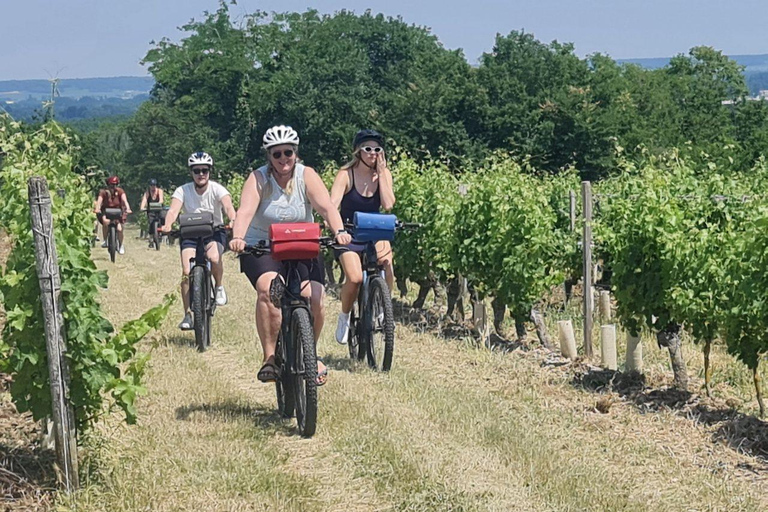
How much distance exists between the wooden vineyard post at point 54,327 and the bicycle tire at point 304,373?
1258mm

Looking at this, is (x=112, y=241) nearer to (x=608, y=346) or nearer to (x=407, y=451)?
(x=608, y=346)

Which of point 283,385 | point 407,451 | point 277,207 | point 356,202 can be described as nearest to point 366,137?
point 356,202

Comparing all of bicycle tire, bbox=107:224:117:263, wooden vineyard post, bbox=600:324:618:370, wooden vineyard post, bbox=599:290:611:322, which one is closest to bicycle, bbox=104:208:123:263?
bicycle tire, bbox=107:224:117:263

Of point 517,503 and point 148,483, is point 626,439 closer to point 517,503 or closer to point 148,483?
point 517,503

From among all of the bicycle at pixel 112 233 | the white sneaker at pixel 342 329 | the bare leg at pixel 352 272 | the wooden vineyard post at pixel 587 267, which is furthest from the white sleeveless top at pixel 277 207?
the bicycle at pixel 112 233

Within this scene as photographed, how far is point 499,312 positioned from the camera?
10578 mm

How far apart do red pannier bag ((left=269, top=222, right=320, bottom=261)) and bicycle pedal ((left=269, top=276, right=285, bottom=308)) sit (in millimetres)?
333

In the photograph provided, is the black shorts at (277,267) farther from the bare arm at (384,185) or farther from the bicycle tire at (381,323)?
the bare arm at (384,185)

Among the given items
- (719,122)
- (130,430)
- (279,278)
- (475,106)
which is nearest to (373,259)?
Answer: (279,278)

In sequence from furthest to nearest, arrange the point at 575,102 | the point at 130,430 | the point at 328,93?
the point at 328,93
the point at 575,102
the point at 130,430

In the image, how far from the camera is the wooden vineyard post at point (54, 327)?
466 cm

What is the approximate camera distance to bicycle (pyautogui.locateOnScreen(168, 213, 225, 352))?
8922 millimetres

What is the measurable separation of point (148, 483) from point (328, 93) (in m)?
49.8

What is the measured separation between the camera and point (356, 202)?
26.3 ft
